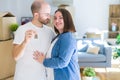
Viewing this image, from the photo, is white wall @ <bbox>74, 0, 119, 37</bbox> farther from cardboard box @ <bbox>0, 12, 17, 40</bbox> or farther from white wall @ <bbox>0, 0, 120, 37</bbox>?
cardboard box @ <bbox>0, 12, 17, 40</bbox>

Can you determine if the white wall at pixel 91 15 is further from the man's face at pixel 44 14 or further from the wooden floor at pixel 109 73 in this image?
the man's face at pixel 44 14

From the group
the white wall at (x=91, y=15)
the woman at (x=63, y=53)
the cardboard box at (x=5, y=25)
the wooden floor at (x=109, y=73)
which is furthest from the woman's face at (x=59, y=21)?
the white wall at (x=91, y=15)

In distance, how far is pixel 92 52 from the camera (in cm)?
577

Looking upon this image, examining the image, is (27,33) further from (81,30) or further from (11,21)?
(81,30)

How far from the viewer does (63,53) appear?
1.85m

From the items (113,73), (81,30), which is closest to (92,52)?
(113,73)

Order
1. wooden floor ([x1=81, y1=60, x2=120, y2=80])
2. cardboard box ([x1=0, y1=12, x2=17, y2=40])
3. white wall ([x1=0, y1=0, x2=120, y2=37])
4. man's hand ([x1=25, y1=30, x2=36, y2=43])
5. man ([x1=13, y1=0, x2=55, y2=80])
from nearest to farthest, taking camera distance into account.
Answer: man's hand ([x1=25, y1=30, x2=36, y2=43]) < man ([x1=13, y1=0, x2=55, y2=80]) < cardboard box ([x1=0, y1=12, x2=17, y2=40]) < wooden floor ([x1=81, y1=60, x2=120, y2=80]) < white wall ([x1=0, y1=0, x2=120, y2=37])

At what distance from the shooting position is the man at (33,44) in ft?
6.32

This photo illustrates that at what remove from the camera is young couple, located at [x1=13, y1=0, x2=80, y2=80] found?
73.2 inches

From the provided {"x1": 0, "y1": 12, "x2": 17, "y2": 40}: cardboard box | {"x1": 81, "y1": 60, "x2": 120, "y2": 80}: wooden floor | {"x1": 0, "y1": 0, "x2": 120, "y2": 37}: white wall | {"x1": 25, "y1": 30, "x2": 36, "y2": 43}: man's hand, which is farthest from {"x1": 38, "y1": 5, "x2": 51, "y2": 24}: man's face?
{"x1": 0, "y1": 0, "x2": 120, "y2": 37}: white wall

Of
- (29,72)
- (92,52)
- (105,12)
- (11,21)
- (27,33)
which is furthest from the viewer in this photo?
(105,12)

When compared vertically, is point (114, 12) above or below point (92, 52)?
above

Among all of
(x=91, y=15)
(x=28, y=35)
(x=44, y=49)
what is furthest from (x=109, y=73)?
(x=91, y=15)

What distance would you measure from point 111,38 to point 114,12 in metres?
0.97
